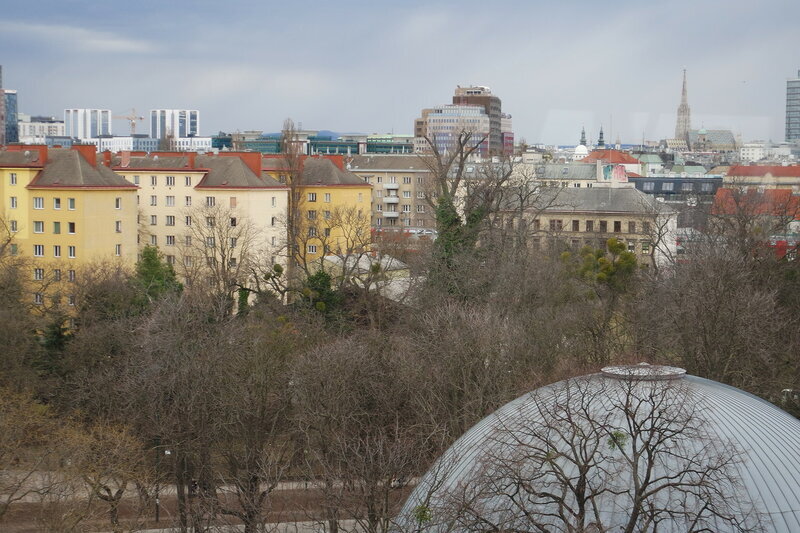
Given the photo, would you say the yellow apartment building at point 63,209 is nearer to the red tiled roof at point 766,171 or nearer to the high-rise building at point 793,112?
the high-rise building at point 793,112

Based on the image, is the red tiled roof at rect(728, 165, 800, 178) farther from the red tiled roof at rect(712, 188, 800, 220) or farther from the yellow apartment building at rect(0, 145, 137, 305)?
the yellow apartment building at rect(0, 145, 137, 305)

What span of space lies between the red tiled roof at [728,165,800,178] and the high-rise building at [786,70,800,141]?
5.20m

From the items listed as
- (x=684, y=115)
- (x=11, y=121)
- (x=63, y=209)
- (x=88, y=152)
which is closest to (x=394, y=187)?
(x=684, y=115)

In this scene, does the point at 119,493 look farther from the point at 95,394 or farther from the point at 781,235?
the point at 781,235

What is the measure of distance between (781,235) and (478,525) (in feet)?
123

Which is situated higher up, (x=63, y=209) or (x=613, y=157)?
(x=613, y=157)

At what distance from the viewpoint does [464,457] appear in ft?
55.0

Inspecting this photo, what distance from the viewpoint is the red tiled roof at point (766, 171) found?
3349 inches

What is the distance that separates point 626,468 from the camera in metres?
15.0

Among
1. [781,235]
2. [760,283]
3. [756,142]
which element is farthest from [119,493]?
[756,142]

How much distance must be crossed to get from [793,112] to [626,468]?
298 ft

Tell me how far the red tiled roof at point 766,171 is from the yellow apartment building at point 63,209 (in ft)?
170

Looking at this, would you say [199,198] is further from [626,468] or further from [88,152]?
[626,468]

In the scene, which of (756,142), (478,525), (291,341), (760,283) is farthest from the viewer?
(756,142)
